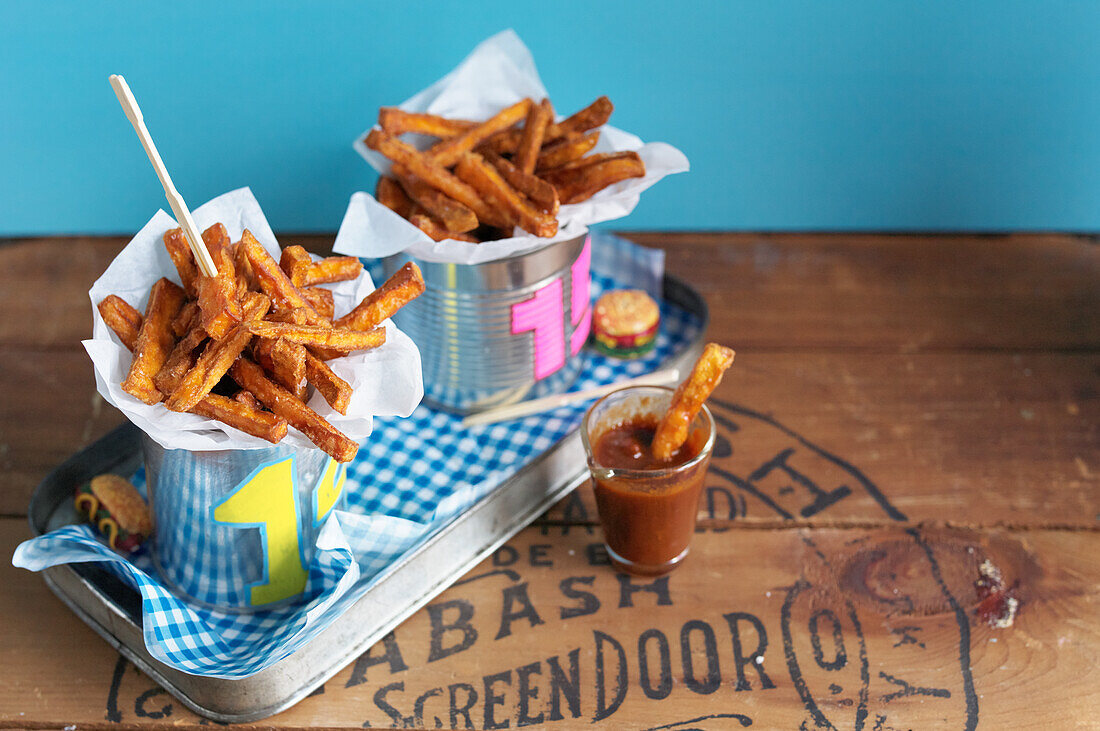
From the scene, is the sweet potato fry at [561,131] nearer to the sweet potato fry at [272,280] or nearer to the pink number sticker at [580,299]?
the pink number sticker at [580,299]

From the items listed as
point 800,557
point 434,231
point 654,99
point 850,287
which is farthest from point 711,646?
point 654,99

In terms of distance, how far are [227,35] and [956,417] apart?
149cm

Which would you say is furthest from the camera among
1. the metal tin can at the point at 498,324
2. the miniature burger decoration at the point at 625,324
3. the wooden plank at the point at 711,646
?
the miniature burger decoration at the point at 625,324

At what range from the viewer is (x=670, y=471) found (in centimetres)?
136

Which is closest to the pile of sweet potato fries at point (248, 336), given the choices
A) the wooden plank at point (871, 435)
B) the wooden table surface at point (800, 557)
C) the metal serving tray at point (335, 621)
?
the metal serving tray at point (335, 621)

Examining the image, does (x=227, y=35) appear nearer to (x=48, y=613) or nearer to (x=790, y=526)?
(x=48, y=613)

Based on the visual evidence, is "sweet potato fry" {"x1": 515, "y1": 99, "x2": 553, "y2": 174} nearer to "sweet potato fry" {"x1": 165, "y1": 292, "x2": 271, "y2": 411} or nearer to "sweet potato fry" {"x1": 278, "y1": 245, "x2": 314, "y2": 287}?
"sweet potato fry" {"x1": 278, "y1": 245, "x2": 314, "y2": 287}

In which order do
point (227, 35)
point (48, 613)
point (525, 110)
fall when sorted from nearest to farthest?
point (48, 613)
point (525, 110)
point (227, 35)

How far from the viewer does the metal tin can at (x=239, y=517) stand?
1263 mm

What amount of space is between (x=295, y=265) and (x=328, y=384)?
18 centimetres

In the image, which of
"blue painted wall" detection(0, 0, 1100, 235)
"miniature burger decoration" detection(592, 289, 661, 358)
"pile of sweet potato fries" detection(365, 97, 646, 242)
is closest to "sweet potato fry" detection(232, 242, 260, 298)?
"pile of sweet potato fries" detection(365, 97, 646, 242)

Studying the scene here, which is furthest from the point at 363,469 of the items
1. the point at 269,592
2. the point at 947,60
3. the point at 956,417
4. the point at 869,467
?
the point at 947,60

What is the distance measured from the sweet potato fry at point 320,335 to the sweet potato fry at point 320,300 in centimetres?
8

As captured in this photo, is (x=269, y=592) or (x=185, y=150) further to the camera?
(x=185, y=150)
